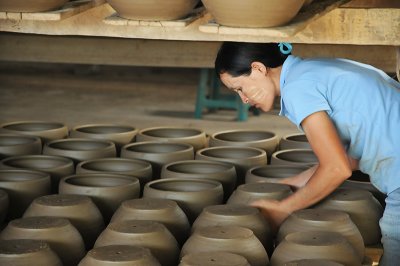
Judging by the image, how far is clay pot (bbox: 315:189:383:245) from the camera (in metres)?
3.21

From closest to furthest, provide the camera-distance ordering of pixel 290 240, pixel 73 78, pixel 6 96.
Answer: pixel 290 240 < pixel 6 96 < pixel 73 78

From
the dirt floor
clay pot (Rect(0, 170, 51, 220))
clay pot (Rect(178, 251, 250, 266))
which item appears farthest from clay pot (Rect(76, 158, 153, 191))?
the dirt floor

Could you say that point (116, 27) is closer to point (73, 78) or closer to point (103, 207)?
point (103, 207)

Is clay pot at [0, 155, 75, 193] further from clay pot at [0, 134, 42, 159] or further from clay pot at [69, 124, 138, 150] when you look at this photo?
clay pot at [69, 124, 138, 150]

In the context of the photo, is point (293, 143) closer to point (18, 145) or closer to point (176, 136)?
point (176, 136)

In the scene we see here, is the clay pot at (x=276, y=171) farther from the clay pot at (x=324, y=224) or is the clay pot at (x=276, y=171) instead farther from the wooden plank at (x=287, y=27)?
the wooden plank at (x=287, y=27)

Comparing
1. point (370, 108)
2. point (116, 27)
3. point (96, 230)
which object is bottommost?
point (96, 230)

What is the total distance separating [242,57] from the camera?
285cm

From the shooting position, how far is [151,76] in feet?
28.3

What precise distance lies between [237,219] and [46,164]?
3.93 feet

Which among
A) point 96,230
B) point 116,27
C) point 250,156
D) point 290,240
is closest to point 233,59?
point 116,27

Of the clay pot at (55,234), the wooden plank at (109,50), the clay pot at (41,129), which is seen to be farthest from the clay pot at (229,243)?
the wooden plank at (109,50)

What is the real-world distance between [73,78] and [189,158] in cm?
451

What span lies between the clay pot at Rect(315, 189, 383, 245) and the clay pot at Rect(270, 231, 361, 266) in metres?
0.40
